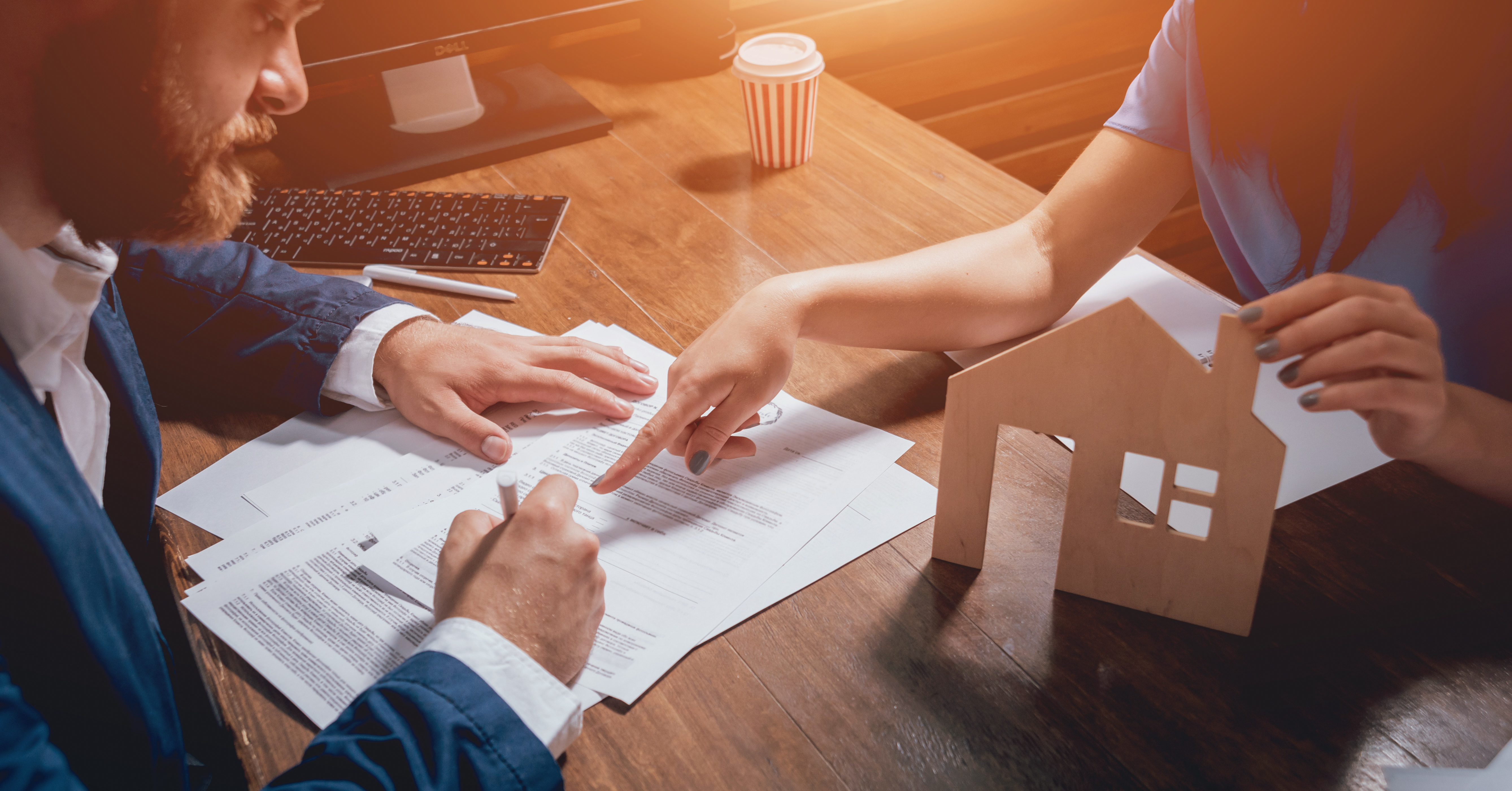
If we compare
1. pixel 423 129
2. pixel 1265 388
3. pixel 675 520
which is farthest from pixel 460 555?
pixel 423 129

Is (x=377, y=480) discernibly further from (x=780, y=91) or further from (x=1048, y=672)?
(x=780, y=91)

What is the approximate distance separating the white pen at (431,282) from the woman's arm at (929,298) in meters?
0.33

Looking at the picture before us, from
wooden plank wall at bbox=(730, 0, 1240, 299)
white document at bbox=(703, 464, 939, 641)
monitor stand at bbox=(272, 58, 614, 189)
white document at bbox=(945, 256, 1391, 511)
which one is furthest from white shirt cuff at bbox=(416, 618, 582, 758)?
wooden plank wall at bbox=(730, 0, 1240, 299)

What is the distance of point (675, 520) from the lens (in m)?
0.71

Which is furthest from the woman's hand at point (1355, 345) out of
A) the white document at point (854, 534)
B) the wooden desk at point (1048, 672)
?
the white document at point (854, 534)

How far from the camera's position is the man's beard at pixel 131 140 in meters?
0.57

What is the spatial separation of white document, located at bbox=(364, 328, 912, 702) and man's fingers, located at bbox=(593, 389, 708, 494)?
0.01 metres

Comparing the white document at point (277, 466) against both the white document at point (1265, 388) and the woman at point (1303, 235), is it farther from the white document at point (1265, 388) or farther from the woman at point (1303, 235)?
the white document at point (1265, 388)

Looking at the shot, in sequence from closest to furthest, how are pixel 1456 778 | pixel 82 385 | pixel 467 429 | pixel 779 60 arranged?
pixel 1456 778, pixel 82 385, pixel 467 429, pixel 779 60

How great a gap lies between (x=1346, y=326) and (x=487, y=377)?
704 mm

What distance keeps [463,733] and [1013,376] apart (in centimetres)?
42

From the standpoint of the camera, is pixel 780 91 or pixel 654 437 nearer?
pixel 654 437

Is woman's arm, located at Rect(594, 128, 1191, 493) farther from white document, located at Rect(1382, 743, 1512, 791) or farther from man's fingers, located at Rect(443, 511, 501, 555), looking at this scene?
white document, located at Rect(1382, 743, 1512, 791)

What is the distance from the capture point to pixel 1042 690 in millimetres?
570
